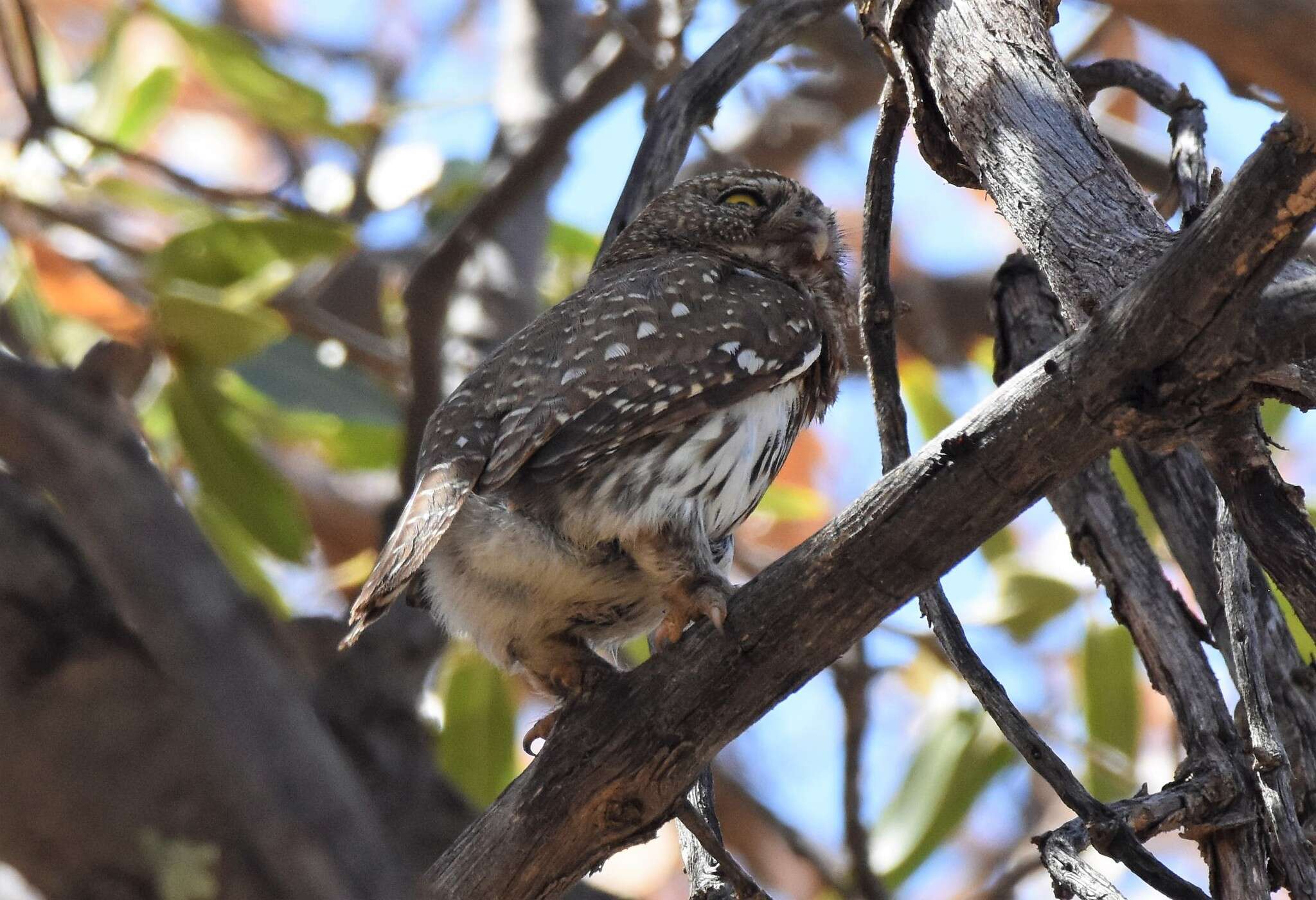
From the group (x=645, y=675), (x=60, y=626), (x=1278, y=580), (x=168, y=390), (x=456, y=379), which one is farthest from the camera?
(x=456, y=379)

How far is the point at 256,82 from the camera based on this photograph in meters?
6.04

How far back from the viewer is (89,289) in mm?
5664

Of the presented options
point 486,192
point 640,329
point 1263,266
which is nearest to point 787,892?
point 486,192

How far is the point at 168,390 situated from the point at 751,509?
86.4 inches

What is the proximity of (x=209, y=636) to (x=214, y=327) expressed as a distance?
3690mm

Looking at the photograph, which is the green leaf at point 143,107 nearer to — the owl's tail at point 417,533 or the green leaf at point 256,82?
the green leaf at point 256,82

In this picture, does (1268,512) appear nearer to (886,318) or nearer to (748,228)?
(886,318)

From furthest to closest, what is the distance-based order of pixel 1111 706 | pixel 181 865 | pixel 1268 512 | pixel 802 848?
pixel 802 848 < pixel 1111 706 < pixel 1268 512 < pixel 181 865

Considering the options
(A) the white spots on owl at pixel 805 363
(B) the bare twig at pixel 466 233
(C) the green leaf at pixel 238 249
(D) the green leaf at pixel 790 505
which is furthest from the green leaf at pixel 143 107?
(A) the white spots on owl at pixel 805 363

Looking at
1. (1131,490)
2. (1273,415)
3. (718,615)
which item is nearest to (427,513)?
(718,615)

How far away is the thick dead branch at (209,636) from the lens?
1.12 meters

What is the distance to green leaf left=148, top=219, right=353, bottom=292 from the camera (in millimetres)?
5066

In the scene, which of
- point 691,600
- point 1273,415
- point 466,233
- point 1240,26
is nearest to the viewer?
point 1240,26

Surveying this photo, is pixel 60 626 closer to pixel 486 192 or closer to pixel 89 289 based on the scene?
pixel 486 192
